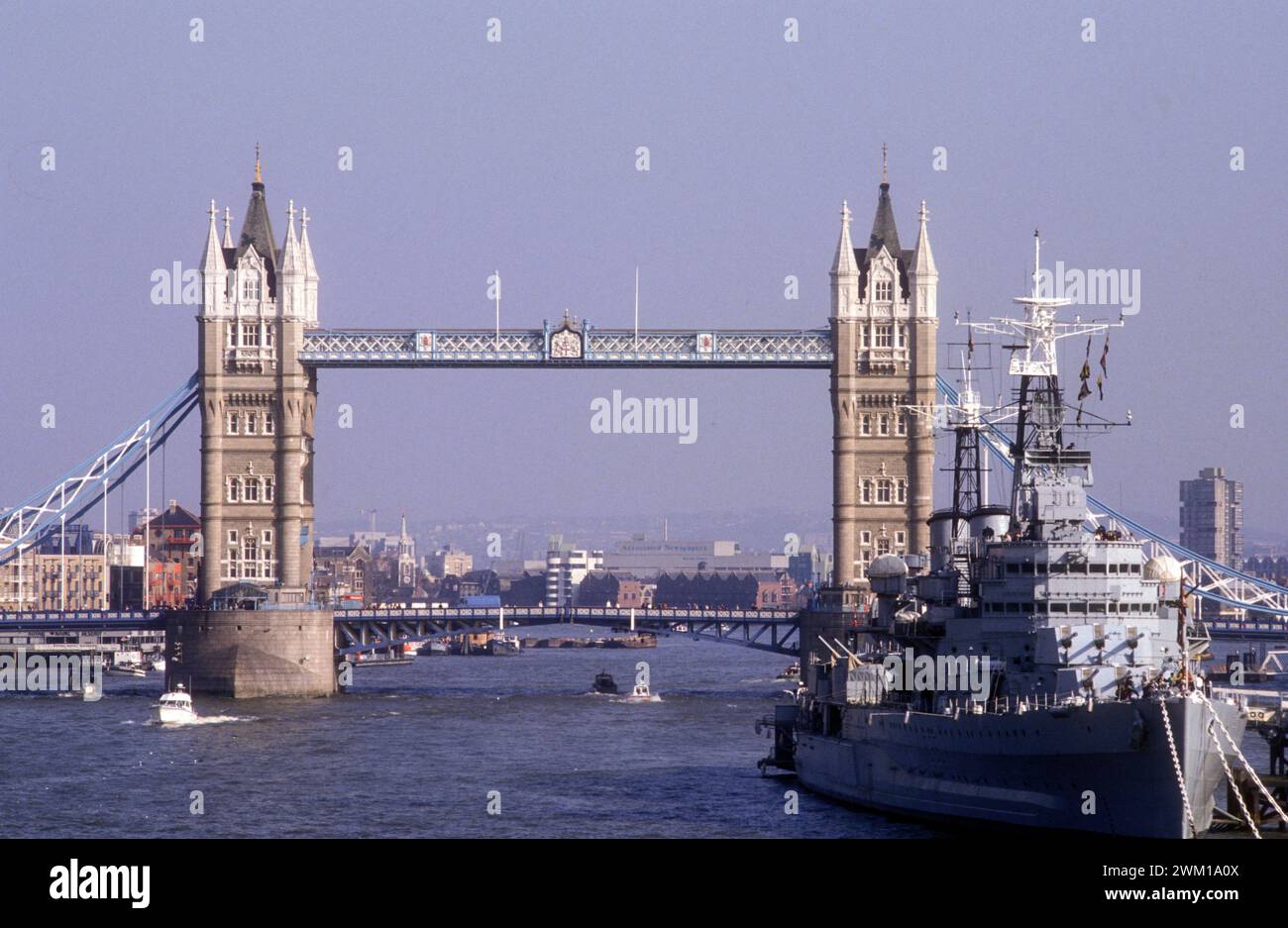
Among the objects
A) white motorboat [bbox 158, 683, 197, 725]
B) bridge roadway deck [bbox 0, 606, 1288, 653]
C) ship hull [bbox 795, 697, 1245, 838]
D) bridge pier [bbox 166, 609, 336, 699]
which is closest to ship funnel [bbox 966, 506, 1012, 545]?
ship hull [bbox 795, 697, 1245, 838]

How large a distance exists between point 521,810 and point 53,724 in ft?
118

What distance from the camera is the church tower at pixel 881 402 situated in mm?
108250

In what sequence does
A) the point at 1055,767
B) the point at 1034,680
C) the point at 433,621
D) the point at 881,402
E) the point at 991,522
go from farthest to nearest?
the point at 433,621 → the point at 881,402 → the point at 991,522 → the point at 1034,680 → the point at 1055,767

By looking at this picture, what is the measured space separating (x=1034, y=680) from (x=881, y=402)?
57.0 metres

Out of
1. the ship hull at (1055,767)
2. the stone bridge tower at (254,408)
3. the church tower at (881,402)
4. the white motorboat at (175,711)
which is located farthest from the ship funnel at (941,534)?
the stone bridge tower at (254,408)

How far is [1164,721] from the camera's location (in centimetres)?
4447

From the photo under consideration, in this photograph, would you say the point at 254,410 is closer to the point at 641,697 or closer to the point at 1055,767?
the point at 641,697

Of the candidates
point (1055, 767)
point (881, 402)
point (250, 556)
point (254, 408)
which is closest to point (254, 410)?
point (254, 408)

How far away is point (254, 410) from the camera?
108812 mm

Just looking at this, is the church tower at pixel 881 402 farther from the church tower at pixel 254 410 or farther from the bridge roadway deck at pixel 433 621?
the church tower at pixel 254 410

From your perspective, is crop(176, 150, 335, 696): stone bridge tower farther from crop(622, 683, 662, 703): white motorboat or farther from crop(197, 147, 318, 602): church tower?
crop(622, 683, 662, 703): white motorboat

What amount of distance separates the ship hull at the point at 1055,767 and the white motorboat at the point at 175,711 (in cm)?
3784
